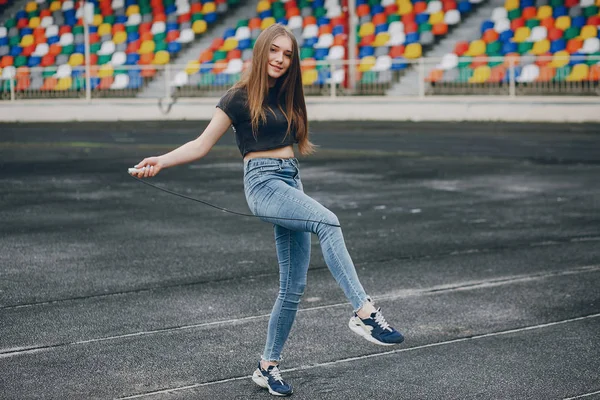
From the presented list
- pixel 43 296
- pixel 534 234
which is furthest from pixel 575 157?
pixel 43 296

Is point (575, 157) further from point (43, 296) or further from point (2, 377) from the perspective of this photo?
point (2, 377)

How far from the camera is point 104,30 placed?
34250 millimetres

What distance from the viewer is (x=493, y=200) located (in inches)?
494

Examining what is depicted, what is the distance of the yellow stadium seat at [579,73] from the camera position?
23.4m

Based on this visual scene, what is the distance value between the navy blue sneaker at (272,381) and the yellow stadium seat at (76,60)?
1154 inches

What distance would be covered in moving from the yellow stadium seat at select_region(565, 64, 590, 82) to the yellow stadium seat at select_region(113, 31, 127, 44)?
622 inches

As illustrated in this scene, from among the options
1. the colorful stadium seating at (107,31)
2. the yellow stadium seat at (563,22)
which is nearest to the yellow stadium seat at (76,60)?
the colorful stadium seating at (107,31)

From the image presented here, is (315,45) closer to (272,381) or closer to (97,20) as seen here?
(97,20)

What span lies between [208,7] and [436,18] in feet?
27.4

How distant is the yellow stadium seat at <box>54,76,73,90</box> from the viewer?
29.0 meters

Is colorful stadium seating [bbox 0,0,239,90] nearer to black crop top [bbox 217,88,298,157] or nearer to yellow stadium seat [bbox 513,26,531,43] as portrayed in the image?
yellow stadium seat [bbox 513,26,531,43]

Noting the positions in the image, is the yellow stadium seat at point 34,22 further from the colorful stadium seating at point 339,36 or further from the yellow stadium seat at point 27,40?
the colorful stadium seating at point 339,36

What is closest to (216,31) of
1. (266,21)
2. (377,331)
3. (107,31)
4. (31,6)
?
(266,21)

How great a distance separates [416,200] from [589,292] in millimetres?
5140
